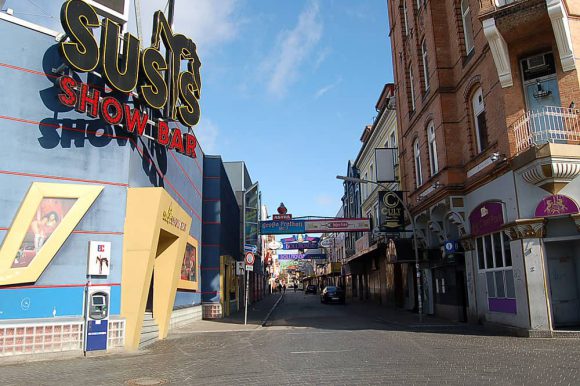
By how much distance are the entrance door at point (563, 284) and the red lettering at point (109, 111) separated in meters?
13.0

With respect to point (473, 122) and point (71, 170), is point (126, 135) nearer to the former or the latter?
point (71, 170)

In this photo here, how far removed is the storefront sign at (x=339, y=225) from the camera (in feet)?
112

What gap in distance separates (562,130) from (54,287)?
1441 centimetres

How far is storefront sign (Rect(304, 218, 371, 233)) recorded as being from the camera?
3419 centimetres

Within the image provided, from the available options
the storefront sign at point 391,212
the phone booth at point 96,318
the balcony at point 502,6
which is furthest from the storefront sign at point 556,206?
the phone booth at point 96,318

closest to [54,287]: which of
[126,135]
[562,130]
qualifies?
[126,135]

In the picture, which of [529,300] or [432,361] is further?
[529,300]

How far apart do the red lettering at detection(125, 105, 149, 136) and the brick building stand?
10.7 meters

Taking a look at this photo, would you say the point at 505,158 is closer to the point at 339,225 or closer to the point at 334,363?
the point at 334,363

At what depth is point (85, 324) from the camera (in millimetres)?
11656

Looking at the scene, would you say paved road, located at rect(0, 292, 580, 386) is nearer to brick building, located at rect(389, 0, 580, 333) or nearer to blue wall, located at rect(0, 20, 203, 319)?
blue wall, located at rect(0, 20, 203, 319)

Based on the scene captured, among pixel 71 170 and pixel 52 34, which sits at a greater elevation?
pixel 52 34

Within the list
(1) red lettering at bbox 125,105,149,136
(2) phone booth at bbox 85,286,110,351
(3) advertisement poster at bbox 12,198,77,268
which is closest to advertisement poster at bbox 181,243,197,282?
(2) phone booth at bbox 85,286,110,351

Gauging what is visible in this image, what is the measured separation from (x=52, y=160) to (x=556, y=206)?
13.7m
